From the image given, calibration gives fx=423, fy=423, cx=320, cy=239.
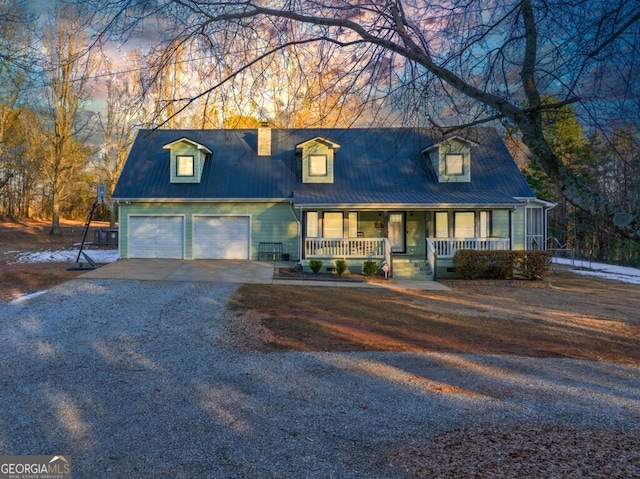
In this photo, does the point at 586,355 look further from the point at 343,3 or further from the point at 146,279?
the point at 146,279

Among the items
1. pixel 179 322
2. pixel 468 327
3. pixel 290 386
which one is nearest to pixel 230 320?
pixel 179 322

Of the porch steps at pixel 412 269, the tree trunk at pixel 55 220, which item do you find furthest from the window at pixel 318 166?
the tree trunk at pixel 55 220

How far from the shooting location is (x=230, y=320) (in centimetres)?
806

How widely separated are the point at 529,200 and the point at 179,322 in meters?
15.0

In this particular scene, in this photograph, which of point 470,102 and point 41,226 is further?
point 41,226

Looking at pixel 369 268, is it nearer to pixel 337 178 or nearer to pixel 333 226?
pixel 333 226

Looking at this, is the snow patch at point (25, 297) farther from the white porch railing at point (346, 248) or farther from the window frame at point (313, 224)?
the window frame at point (313, 224)

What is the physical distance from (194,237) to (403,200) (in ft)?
28.6

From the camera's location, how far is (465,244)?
16.5m

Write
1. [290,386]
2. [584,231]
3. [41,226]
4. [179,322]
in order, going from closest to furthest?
[290,386], [179,322], [584,231], [41,226]

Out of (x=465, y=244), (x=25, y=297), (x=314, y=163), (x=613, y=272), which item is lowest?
(x=613, y=272)

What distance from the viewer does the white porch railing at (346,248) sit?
16.2 metres

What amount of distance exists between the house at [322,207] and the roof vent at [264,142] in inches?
28.7

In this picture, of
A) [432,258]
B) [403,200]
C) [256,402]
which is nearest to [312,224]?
[403,200]
